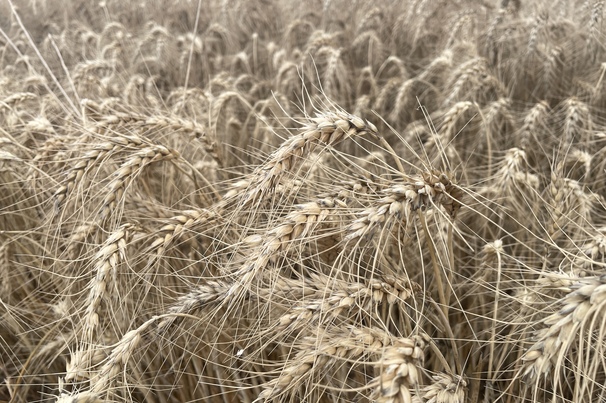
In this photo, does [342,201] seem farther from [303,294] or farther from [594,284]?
[594,284]

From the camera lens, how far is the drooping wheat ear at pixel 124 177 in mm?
1505

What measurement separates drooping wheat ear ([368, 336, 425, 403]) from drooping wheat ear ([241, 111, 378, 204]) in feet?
1.69

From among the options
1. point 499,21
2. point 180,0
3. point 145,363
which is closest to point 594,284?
point 145,363

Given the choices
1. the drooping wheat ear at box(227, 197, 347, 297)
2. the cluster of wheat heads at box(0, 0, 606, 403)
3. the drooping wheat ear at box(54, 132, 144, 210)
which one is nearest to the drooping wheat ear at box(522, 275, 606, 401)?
the cluster of wheat heads at box(0, 0, 606, 403)

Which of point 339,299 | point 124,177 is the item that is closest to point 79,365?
point 124,177

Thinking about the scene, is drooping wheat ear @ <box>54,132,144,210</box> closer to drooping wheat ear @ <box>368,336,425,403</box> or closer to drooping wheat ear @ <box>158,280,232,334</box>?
drooping wheat ear @ <box>158,280,232,334</box>

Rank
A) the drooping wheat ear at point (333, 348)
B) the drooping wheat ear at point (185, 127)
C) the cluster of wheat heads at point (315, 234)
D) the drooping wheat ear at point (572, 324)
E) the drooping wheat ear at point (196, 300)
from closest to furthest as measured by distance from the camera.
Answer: the drooping wheat ear at point (572, 324) → the drooping wheat ear at point (333, 348) → the cluster of wheat heads at point (315, 234) → the drooping wheat ear at point (196, 300) → the drooping wheat ear at point (185, 127)

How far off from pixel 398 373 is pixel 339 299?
29 cm

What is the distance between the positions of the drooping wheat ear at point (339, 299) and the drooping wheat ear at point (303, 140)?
292 millimetres

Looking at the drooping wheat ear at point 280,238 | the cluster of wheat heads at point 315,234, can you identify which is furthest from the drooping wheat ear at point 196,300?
the drooping wheat ear at point 280,238

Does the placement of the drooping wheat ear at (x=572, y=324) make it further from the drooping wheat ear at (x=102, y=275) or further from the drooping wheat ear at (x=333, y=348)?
the drooping wheat ear at (x=102, y=275)

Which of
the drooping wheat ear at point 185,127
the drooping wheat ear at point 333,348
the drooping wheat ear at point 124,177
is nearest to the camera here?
the drooping wheat ear at point 333,348

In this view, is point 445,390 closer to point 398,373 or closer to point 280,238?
point 398,373

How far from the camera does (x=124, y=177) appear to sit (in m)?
1.54
